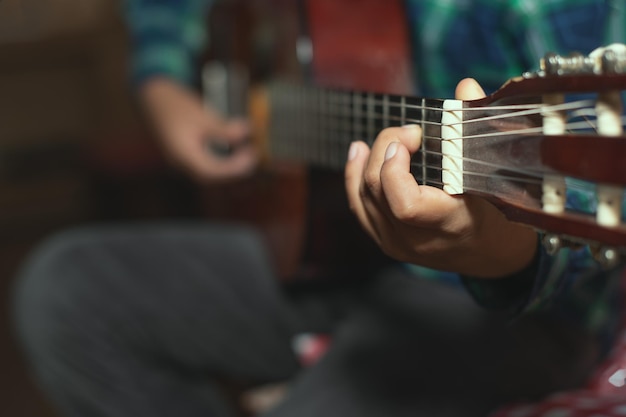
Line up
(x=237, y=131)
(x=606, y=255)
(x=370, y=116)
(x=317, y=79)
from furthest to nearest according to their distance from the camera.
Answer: (x=237, y=131) < (x=317, y=79) < (x=370, y=116) < (x=606, y=255)

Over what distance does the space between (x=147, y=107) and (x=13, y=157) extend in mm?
1439

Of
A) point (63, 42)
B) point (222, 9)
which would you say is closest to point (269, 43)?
point (222, 9)

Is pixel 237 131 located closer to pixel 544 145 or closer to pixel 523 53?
pixel 523 53

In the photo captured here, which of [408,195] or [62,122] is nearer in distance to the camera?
[408,195]

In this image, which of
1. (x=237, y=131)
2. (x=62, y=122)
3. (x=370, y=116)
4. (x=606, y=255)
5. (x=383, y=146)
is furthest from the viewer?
(x=62, y=122)

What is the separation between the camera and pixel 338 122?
2.32ft

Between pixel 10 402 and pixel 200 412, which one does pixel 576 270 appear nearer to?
pixel 200 412

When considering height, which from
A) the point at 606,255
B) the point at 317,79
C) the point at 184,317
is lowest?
the point at 184,317


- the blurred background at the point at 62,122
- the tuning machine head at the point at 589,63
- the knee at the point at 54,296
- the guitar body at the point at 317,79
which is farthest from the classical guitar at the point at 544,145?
the blurred background at the point at 62,122

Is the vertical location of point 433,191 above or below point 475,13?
below

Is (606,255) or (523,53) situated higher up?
(523,53)

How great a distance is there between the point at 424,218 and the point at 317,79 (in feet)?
1.37

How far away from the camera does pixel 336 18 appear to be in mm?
863

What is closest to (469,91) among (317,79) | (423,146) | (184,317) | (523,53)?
(423,146)
